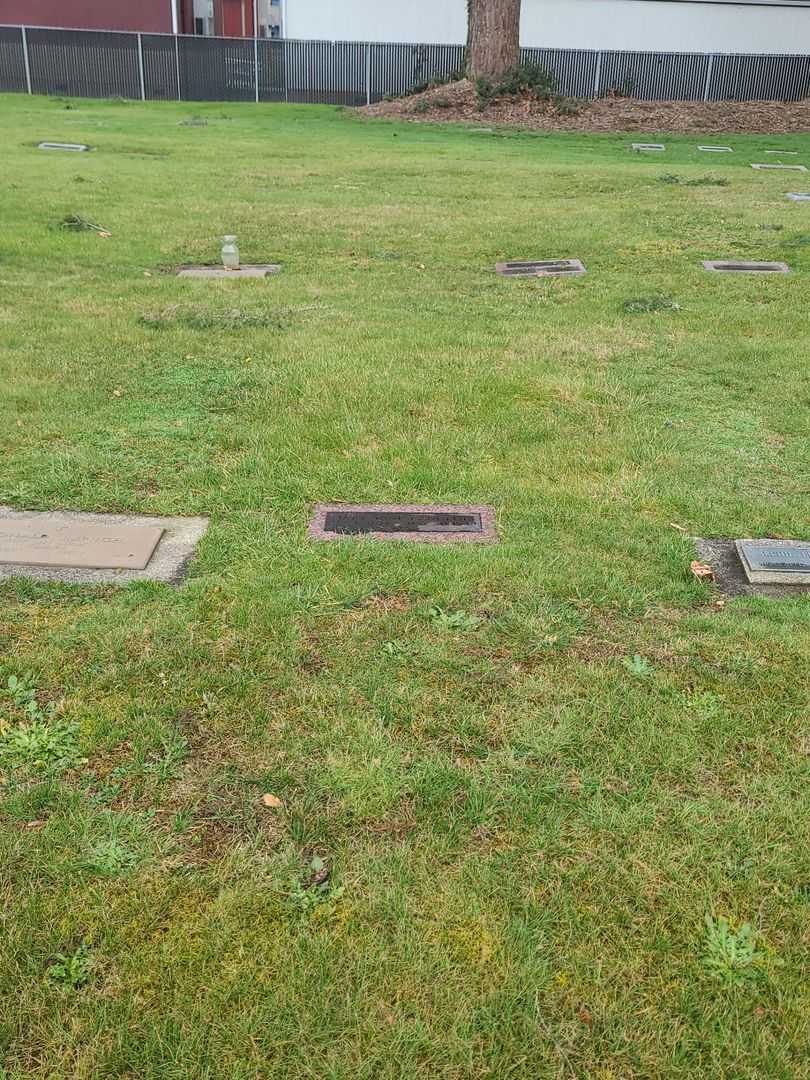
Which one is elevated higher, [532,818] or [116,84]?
[116,84]

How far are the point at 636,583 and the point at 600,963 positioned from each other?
6.19ft

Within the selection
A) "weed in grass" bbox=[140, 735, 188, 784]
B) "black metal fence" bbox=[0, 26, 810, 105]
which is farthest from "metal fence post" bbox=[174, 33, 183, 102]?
"weed in grass" bbox=[140, 735, 188, 784]

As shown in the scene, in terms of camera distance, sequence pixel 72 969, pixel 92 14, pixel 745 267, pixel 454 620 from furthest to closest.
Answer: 1. pixel 92 14
2. pixel 745 267
3. pixel 454 620
4. pixel 72 969

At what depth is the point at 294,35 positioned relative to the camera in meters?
31.8

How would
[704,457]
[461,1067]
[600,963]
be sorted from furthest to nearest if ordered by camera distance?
[704,457] → [600,963] → [461,1067]

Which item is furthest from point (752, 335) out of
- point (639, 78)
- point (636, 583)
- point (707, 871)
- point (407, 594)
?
point (639, 78)

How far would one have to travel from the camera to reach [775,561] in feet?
13.3

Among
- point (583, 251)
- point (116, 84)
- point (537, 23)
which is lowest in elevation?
point (583, 251)

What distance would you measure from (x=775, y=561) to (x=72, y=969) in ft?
10.3

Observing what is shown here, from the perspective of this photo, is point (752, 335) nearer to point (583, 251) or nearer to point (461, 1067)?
point (583, 251)

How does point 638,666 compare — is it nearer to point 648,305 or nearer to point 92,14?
point 648,305

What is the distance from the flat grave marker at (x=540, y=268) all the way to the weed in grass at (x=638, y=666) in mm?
6404

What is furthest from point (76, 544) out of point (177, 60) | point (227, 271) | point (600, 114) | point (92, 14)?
point (92, 14)

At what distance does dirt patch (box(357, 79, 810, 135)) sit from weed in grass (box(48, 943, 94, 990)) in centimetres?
2282
